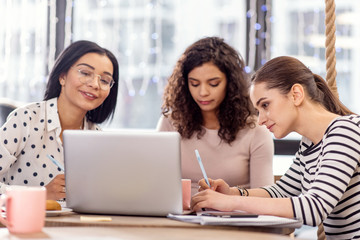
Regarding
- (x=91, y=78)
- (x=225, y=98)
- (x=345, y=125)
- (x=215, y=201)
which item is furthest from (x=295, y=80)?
(x=91, y=78)

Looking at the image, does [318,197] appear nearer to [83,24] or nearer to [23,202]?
[23,202]

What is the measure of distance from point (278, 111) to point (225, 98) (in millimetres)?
781

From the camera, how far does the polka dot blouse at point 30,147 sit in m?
1.92

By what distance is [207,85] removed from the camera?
2283 millimetres

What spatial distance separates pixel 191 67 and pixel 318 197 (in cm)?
115

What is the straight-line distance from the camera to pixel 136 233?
1108 mm

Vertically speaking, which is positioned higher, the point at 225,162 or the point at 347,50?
the point at 347,50

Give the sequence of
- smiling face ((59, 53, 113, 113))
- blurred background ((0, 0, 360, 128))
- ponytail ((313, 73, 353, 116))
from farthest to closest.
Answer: blurred background ((0, 0, 360, 128))
smiling face ((59, 53, 113, 113))
ponytail ((313, 73, 353, 116))

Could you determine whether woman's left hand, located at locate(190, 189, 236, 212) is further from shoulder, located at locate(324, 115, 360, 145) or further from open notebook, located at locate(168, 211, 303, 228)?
shoulder, located at locate(324, 115, 360, 145)

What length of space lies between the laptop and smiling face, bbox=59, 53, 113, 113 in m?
0.81

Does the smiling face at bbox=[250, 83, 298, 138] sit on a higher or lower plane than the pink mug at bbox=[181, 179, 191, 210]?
higher

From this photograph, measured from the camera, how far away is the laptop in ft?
4.17

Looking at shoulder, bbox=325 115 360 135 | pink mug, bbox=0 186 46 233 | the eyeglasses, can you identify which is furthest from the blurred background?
pink mug, bbox=0 186 46 233

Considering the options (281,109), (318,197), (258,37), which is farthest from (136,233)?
(258,37)
